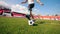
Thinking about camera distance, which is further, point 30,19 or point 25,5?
point 25,5

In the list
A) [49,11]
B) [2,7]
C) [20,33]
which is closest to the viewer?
[20,33]

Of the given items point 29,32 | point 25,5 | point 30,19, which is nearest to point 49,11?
point 25,5

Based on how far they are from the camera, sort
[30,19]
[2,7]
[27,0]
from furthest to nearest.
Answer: [2,7]
[27,0]
[30,19]

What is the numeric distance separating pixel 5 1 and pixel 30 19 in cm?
87

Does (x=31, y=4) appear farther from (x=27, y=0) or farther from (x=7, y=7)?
(x=7, y=7)

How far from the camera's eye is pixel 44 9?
3799mm

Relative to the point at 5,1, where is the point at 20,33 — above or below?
below

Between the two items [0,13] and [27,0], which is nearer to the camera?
[27,0]

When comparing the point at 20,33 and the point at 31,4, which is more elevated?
the point at 31,4

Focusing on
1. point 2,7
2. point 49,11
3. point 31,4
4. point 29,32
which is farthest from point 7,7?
point 29,32

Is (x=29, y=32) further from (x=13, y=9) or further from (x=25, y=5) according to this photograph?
(x=13, y=9)

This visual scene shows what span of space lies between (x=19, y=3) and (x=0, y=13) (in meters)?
0.61

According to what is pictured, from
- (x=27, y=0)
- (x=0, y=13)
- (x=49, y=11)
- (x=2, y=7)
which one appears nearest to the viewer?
(x=27, y=0)

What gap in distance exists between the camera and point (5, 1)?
3.52 m
